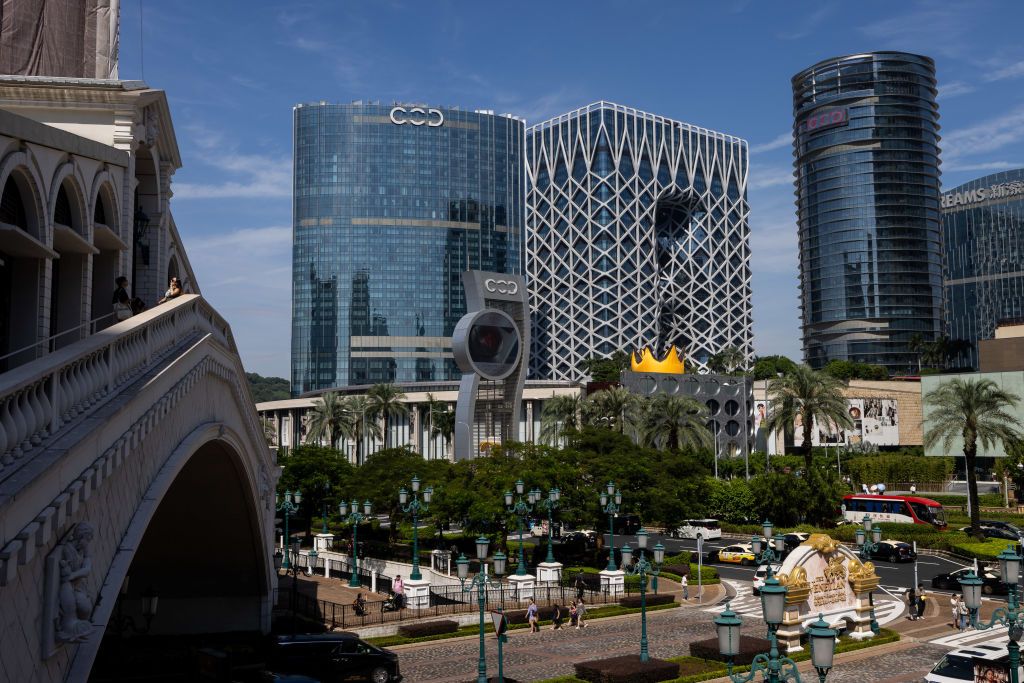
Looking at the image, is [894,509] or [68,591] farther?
[894,509]

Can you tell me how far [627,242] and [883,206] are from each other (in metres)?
50.4

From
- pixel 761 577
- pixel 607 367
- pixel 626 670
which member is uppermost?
pixel 607 367

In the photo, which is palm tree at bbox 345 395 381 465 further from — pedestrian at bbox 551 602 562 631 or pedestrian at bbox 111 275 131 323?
pedestrian at bbox 111 275 131 323

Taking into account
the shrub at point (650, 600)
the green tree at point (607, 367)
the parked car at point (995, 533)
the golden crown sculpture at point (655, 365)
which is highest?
the green tree at point (607, 367)

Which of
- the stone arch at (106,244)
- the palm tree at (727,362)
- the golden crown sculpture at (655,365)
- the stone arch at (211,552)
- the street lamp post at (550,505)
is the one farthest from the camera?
the palm tree at (727,362)

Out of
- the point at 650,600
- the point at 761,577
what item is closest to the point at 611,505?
the point at 650,600

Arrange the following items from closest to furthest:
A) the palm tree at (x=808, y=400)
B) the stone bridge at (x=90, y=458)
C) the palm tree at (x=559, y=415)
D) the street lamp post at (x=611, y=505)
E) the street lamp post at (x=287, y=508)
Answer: the stone bridge at (x=90, y=458)
the street lamp post at (x=611, y=505)
the street lamp post at (x=287, y=508)
the palm tree at (x=808, y=400)
the palm tree at (x=559, y=415)

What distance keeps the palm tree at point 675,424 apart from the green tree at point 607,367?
72.5m

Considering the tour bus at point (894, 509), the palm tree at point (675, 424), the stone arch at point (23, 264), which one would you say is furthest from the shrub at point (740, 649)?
the palm tree at point (675, 424)

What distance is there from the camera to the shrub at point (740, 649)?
89.8 ft

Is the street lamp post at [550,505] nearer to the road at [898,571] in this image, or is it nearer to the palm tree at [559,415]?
the road at [898,571]

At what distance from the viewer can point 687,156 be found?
187 m

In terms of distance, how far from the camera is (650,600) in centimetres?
3897

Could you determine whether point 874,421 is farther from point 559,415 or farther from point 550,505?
point 550,505
